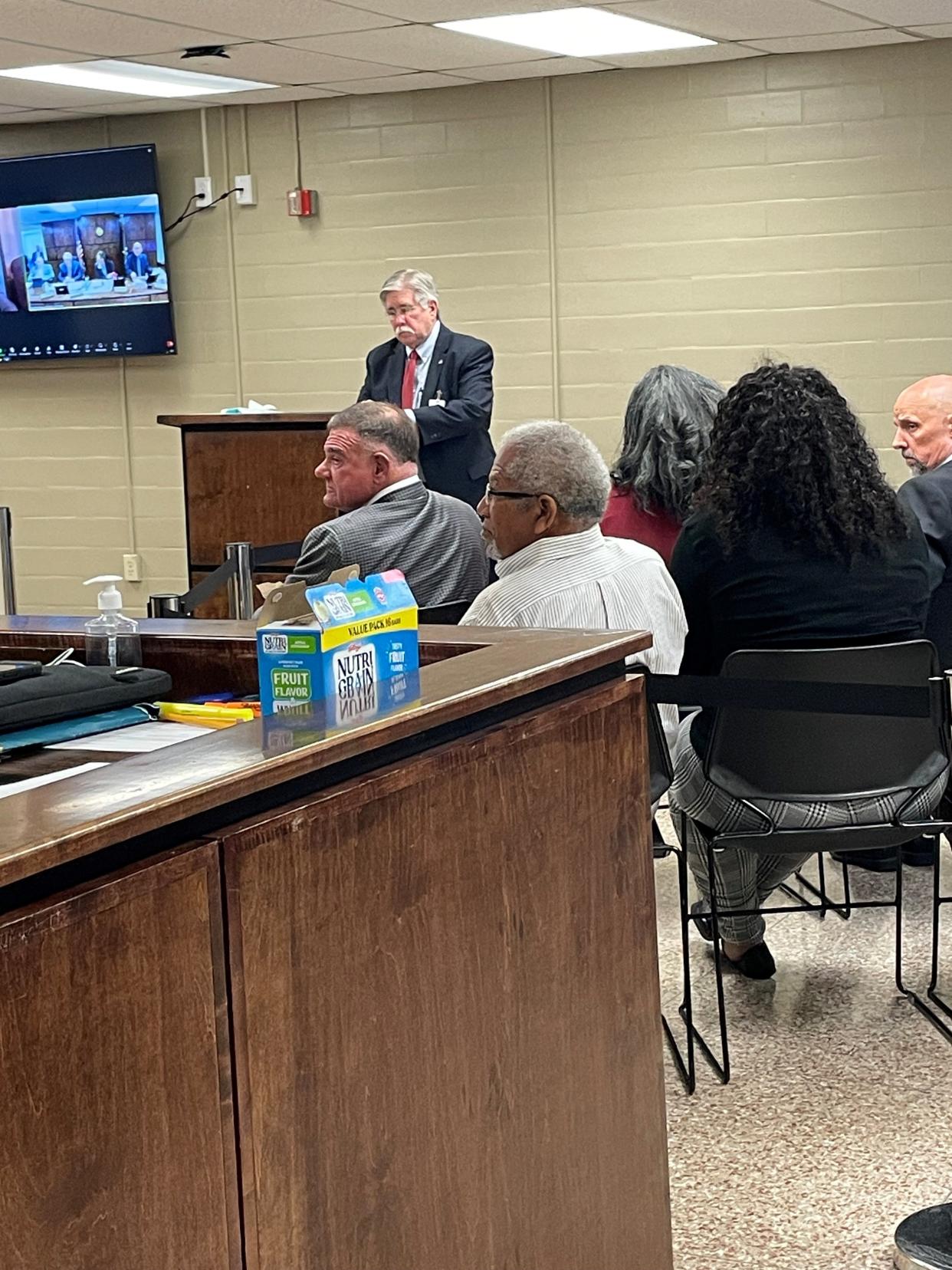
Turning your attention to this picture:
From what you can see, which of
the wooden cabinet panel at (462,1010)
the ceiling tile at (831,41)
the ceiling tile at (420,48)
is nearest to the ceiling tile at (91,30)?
the ceiling tile at (420,48)

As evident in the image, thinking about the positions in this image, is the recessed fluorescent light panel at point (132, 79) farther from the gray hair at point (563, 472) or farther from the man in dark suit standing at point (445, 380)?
the gray hair at point (563, 472)

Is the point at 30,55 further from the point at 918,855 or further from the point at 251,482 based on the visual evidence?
the point at 918,855

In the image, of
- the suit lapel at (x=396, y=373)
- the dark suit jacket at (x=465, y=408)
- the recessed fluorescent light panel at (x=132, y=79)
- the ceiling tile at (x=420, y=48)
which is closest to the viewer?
the ceiling tile at (x=420, y=48)

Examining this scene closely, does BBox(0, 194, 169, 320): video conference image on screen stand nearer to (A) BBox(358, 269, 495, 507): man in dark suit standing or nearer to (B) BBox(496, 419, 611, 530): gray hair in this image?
(A) BBox(358, 269, 495, 507): man in dark suit standing

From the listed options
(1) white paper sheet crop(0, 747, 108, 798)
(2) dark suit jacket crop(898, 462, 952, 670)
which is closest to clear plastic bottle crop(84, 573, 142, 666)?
(1) white paper sheet crop(0, 747, 108, 798)

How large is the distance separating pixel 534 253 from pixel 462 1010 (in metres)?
6.09

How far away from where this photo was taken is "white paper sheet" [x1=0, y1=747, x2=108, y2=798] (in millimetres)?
1382

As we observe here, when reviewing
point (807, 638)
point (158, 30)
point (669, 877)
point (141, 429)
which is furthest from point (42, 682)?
point (141, 429)

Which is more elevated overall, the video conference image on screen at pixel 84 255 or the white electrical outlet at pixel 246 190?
the white electrical outlet at pixel 246 190

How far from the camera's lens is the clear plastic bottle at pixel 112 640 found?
7.61 feet

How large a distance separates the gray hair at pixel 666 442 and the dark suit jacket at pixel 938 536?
539 millimetres

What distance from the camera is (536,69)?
6.97 metres

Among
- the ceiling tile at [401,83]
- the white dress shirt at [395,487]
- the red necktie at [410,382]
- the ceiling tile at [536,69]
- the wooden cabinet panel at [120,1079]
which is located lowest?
the wooden cabinet panel at [120,1079]

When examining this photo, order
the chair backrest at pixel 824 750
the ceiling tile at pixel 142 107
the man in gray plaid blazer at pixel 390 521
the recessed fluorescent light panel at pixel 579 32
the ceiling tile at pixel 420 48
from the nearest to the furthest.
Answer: the chair backrest at pixel 824 750 → the man in gray plaid blazer at pixel 390 521 → the recessed fluorescent light panel at pixel 579 32 → the ceiling tile at pixel 420 48 → the ceiling tile at pixel 142 107
